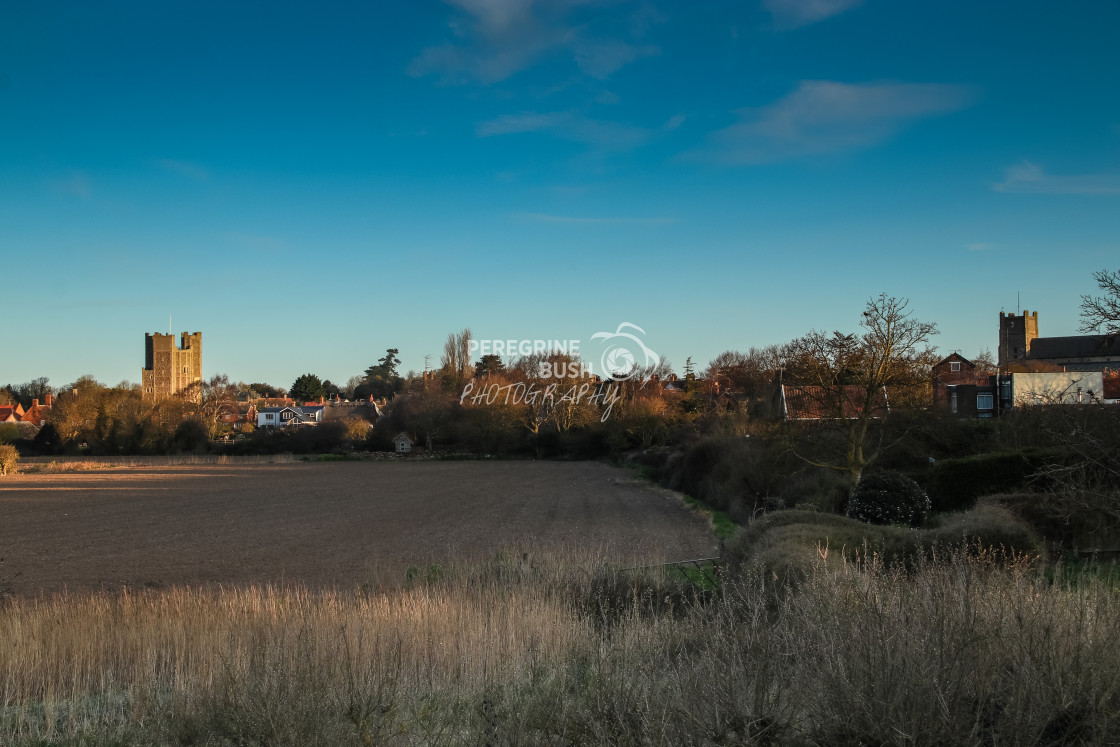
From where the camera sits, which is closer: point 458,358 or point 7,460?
point 7,460

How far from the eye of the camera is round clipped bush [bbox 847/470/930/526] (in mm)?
17516

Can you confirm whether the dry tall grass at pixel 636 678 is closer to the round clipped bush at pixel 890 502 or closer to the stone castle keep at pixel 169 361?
the round clipped bush at pixel 890 502

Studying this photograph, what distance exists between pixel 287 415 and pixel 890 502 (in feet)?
347

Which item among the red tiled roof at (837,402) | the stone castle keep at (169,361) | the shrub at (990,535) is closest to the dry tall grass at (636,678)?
Answer: the shrub at (990,535)

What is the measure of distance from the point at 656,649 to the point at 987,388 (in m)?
41.7

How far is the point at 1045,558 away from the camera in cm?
1104

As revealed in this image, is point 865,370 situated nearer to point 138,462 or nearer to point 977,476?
point 977,476

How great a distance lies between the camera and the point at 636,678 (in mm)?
5285

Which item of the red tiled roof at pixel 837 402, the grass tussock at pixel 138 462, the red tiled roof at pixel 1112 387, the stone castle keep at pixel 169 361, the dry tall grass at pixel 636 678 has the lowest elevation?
the grass tussock at pixel 138 462

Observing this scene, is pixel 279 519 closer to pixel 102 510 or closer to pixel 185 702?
pixel 102 510

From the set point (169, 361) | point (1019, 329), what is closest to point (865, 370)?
point (1019, 329)

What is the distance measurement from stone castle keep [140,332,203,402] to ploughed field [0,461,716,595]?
311 ft

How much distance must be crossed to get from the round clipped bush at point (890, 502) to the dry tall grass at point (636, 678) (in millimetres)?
9487

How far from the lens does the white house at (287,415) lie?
108 metres
